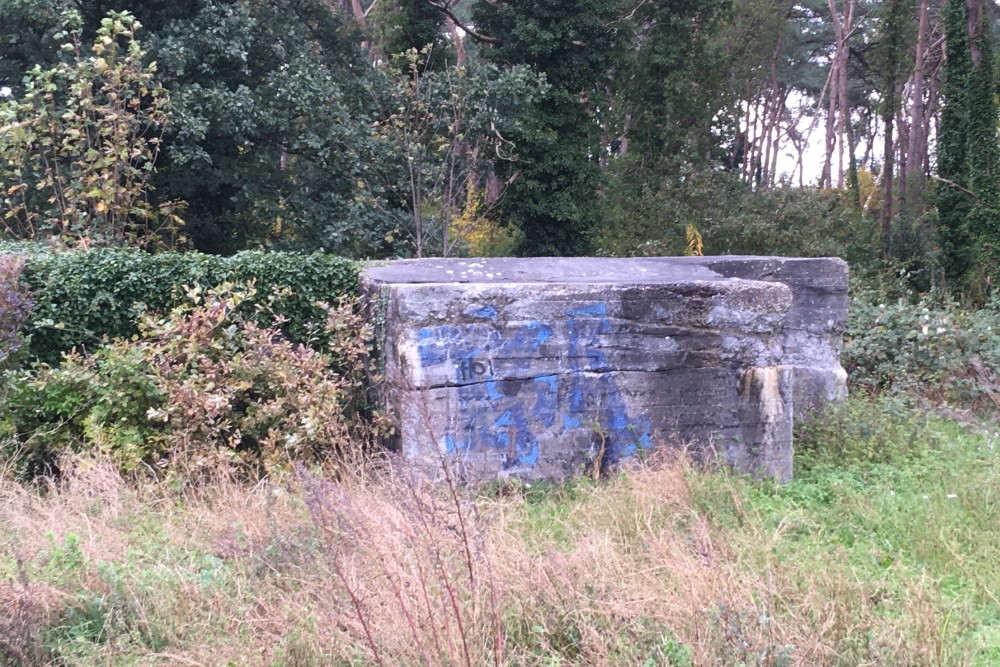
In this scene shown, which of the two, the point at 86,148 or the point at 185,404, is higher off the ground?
the point at 86,148

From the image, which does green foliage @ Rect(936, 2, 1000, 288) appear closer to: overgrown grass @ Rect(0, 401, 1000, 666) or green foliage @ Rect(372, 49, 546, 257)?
green foliage @ Rect(372, 49, 546, 257)

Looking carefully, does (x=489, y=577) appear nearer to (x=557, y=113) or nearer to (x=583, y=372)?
(x=583, y=372)

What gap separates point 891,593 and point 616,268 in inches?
160

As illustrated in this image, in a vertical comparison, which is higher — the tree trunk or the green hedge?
the tree trunk

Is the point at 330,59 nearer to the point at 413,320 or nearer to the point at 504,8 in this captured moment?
the point at 504,8

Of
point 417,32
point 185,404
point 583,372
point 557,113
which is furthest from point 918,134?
point 185,404

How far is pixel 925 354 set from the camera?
8.97 meters

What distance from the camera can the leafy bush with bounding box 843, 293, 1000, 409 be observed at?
332 inches

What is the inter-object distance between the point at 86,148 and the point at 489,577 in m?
7.60

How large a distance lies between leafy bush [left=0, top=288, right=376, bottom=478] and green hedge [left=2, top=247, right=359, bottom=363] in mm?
312

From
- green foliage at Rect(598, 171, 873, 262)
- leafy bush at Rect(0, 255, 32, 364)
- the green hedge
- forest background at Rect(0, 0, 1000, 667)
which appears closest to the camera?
forest background at Rect(0, 0, 1000, 667)

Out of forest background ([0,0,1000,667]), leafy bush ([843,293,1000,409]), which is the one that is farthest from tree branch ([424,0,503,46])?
leafy bush ([843,293,1000,409])

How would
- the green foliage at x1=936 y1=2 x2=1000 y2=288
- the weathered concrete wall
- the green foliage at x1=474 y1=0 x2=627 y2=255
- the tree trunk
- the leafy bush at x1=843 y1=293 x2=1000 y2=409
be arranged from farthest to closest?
1. the tree trunk
2. the green foliage at x1=474 y1=0 x2=627 y2=255
3. the green foliage at x1=936 y1=2 x2=1000 y2=288
4. the leafy bush at x1=843 y1=293 x2=1000 y2=409
5. the weathered concrete wall

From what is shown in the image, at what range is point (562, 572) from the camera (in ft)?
11.9
